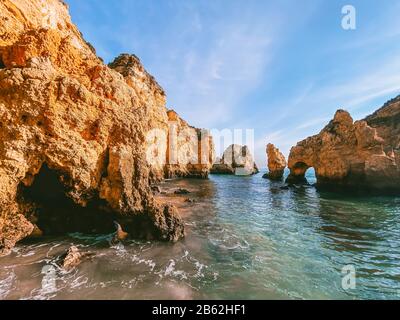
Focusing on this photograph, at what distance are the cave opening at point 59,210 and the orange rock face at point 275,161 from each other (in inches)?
1671

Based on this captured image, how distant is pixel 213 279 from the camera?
654 centimetres

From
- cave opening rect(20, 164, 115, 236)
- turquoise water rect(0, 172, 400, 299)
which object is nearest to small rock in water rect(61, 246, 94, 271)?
turquoise water rect(0, 172, 400, 299)

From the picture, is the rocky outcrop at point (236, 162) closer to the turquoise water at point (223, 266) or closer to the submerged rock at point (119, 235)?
the turquoise water at point (223, 266)

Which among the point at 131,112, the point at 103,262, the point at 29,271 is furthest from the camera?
the point at 131,112

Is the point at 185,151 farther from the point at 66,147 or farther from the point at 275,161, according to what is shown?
the point at 66,147

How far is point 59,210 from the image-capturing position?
927cm

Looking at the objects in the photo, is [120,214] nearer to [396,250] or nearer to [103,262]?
[103,262]

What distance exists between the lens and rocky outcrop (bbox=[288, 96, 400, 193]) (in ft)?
77.3

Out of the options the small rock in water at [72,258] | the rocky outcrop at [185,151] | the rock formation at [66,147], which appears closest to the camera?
the small rock in water at [72,258]

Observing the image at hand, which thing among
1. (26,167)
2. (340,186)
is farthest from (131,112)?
(340,186)

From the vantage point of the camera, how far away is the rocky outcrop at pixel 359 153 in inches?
927

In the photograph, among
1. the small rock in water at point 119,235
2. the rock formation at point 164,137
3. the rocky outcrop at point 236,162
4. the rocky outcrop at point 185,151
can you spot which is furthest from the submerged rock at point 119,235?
the rocky outcrop at point 236,162

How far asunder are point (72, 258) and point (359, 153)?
3046 cm
